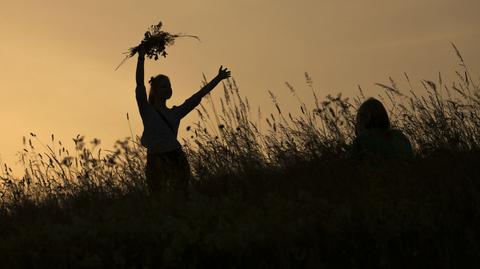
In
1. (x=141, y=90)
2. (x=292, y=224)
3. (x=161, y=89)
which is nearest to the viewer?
(x=292, y=224)

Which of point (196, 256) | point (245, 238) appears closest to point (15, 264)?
point (196, 256)

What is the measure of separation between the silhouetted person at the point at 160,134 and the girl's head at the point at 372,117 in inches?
72.7

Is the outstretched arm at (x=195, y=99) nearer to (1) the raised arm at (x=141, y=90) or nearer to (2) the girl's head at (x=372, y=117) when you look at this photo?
(1) the raised arm at (x=141, y=90)

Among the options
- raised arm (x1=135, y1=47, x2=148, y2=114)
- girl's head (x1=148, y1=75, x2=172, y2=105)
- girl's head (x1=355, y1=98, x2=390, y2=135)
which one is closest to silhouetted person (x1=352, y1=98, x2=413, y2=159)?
girl's head (x1=355, y1=98, x2=390, y2=135)

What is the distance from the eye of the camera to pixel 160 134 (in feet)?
25.8

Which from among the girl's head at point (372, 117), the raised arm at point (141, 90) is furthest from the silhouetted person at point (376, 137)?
the raised arm at point (141, 90)

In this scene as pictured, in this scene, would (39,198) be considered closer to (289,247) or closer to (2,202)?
(2,202)

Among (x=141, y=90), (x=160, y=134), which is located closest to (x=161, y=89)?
(x=141, y=90)

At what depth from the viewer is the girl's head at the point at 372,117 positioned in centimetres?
783

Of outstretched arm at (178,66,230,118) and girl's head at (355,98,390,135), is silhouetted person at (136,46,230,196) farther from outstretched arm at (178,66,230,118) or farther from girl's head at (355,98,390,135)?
girl's head at (355,98,390,135)

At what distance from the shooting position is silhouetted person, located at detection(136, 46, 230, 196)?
775 centimetres

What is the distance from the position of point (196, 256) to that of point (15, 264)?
129cm

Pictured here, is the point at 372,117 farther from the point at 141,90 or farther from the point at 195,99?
the point at 141,90

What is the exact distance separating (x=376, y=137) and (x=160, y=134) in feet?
7.19
